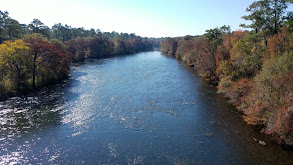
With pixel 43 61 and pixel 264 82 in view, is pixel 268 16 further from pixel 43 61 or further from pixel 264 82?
pixel 43 61

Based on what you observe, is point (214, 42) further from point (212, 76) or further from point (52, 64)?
point (52, 64)

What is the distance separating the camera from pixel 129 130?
2383 cm

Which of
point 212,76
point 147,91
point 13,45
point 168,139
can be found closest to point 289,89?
point 168,139

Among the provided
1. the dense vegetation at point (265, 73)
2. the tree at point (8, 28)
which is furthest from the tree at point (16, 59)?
the dense vegetation at point (265, 73)

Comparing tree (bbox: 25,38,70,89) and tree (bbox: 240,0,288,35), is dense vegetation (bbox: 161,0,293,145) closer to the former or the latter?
tree (bbox: 240,0,288,35)

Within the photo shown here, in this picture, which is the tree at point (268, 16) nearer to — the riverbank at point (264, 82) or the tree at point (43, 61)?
the riverbank at point (264, 82)

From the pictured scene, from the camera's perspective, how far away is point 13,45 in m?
36.7

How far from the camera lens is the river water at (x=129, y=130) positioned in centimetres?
1864

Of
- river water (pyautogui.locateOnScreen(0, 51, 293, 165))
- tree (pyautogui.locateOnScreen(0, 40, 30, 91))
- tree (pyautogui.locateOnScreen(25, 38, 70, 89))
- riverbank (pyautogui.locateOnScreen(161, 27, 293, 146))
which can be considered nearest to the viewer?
river water (pyautogui.locateOnScreen(0, 51, 293, 165))

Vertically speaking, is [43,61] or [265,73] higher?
[265,73]

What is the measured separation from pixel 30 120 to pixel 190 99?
2548 cm

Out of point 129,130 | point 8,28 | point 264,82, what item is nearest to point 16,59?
point 129,130

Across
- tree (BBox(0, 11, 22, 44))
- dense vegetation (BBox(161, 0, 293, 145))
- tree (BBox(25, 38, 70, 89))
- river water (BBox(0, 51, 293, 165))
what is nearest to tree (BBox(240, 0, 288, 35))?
dense vegetation (BBox(161, 0, 293, 145))

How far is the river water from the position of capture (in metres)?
18.6
